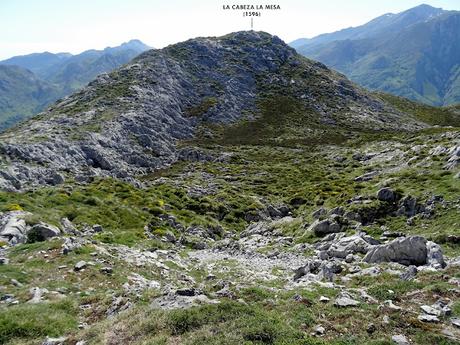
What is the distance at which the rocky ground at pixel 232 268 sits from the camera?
47.2ft

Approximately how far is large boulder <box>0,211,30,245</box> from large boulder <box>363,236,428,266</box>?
2536 cm

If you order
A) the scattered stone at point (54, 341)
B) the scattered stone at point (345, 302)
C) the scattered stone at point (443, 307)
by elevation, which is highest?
the scattered stone at point (54, 341)

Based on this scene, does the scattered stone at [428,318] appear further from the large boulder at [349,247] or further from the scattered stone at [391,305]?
the large boulder at [349,247]

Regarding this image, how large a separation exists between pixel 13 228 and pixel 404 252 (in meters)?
28.6

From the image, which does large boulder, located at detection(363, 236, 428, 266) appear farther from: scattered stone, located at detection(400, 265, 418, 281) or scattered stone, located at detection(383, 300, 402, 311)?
scattered stone, located at detection(383, 300, 402, 311)

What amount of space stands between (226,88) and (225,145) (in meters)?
51.5

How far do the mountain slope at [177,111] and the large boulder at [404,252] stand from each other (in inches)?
1920

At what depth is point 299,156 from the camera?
114562mm

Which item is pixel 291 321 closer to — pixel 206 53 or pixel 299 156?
pixel 299 156

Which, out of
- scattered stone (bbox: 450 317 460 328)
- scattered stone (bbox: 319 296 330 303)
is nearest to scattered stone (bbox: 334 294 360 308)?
scattered stone (bbox: 319 296 330 303)

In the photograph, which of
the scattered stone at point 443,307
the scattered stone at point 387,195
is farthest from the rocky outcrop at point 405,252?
the scattered stone at point 387,195

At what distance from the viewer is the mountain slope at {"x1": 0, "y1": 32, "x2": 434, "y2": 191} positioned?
273 feet

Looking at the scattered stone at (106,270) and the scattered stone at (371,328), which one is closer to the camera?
the scattered stone at (371,328)

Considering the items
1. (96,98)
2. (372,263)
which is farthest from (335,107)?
(372,263)
